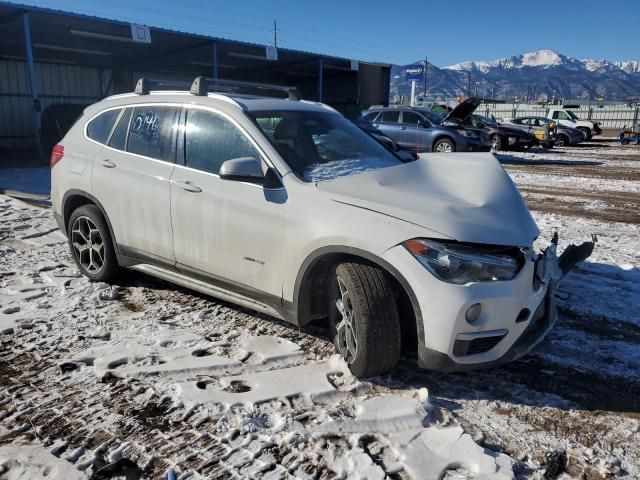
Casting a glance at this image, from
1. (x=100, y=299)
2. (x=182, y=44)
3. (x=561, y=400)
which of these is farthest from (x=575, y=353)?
(x=182, y=44)

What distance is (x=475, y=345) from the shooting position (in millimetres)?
2830

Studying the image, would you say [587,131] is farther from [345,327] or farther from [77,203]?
[345,327]

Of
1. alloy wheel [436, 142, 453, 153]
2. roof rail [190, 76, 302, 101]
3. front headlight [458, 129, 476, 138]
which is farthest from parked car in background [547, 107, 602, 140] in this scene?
roof rail [190, 76, 302, 101]

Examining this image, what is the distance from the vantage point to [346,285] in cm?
304

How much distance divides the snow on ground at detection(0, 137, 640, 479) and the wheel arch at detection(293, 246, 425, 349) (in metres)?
0.32

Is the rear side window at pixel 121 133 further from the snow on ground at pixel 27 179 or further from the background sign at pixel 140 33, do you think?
the background sign at pixel 140 33

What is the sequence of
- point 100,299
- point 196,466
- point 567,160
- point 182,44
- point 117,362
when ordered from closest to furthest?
1. point 196,466
2. point 117,362
3. point 100,299
4. point 567,160
5. point 182,44

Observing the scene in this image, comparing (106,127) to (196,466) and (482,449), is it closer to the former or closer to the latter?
(196,466)

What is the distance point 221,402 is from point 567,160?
17755 millimetres

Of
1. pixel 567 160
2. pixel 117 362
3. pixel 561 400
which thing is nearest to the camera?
pixel 561 400

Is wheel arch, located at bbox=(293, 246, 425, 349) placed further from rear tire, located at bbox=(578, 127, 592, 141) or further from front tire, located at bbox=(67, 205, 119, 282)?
rear tire, located at bbox=(578, 127, 592, 141)

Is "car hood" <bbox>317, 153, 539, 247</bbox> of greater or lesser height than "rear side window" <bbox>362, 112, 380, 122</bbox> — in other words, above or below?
below

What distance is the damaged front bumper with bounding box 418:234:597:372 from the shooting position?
280 centimetres

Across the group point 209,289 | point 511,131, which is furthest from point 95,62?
point 209,289
